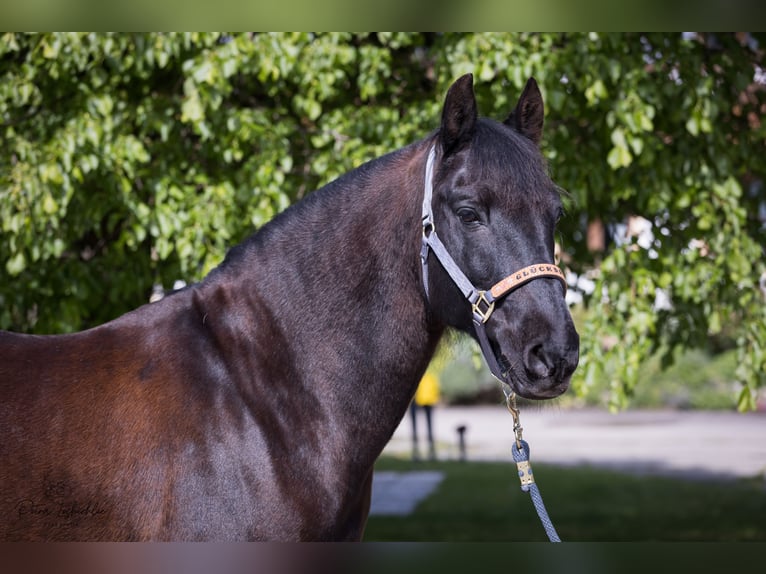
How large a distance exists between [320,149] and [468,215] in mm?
2841

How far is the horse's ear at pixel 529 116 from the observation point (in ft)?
9.27

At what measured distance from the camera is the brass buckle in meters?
2.42

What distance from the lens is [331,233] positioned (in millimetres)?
2715

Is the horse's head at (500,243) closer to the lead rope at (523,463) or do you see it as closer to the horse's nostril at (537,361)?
the horse's nostril at (537,361)

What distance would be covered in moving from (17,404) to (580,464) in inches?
418

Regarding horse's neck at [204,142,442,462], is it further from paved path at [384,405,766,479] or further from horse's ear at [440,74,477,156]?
paved path at [384,405,766,479]

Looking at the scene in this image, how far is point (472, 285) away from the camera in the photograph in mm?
2473

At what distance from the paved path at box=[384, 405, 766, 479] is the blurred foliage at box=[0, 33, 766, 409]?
6.17 metres

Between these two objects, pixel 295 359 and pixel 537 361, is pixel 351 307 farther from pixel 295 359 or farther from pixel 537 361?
pixel 537 361

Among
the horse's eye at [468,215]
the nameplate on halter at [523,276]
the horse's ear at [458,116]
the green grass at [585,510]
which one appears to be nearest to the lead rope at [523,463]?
the nameplate on halter at [523,276]

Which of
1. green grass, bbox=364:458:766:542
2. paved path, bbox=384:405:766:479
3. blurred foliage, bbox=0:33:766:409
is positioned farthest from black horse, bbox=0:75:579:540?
paved path, bbox=384:405:766:479

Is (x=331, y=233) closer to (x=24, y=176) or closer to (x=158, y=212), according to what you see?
(x=158, y=212)

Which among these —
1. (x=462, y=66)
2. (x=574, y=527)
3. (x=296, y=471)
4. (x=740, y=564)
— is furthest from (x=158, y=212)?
(x=574, y=527)

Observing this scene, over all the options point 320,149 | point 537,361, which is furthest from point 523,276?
point 320,149
